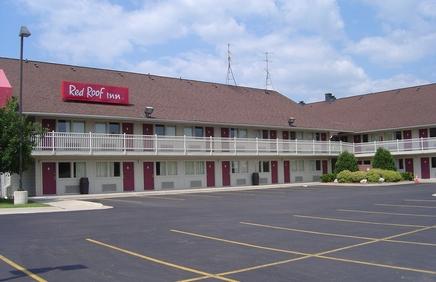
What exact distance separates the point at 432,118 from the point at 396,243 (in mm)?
36152

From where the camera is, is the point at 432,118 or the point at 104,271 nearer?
the point at 104,271

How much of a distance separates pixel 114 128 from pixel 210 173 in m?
8.27

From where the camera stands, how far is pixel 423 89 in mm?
50281

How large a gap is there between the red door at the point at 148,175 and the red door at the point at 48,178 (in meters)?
6.27

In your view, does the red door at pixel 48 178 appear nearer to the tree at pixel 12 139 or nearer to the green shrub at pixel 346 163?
the tree at pixel 12 139

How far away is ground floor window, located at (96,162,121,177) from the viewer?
32094mm

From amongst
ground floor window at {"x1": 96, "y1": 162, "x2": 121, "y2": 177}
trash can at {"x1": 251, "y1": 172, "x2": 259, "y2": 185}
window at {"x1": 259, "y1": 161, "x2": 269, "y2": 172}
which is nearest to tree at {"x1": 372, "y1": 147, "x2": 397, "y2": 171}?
window at {"x1": 259, "y1": 161, "x2": 269, "y2": 172}

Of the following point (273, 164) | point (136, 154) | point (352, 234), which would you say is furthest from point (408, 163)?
point (352, 234)

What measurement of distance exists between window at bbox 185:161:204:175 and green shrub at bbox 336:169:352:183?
11.2 meters

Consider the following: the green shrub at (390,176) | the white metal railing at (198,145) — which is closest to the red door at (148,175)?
the white metal railing at (198,145)

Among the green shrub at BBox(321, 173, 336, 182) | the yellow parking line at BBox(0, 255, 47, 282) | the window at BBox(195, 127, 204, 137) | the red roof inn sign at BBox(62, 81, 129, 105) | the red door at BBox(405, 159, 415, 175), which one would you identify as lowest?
the yellow parking line at BBox(0, 255, 47, 282)

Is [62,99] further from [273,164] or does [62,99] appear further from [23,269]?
[23,269]

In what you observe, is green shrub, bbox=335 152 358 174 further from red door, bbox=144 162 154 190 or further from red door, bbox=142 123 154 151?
red door, bbox=142 123 154 151

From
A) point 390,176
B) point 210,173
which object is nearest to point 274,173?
point 210,173
